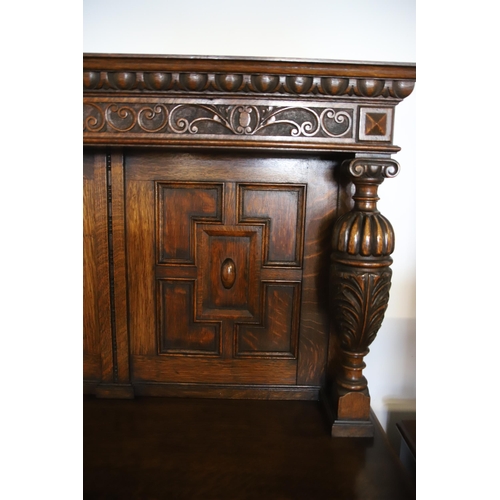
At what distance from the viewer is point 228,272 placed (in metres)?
0.82

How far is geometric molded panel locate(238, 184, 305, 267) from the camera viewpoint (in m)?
0.81

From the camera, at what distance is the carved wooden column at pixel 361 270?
651mm

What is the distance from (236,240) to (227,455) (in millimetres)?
413

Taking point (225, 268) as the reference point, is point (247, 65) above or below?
above

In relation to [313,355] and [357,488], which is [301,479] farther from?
[313,355]

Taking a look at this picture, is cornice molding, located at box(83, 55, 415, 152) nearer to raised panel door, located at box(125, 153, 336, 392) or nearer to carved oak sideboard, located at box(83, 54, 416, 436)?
carved oak sideboard, located at box(83, 54, 416, 436)

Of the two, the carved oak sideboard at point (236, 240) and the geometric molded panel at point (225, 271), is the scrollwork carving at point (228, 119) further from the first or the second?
the geometric molded panel at point (225, 271)

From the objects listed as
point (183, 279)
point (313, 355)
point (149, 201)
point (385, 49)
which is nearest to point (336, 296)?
point (313, 355)

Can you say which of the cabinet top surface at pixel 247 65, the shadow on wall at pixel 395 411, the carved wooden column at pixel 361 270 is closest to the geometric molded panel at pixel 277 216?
the carved wooden column at pixel 361 270

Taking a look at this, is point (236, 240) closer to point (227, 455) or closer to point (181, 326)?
point (181, 326)

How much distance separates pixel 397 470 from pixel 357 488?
88 mm

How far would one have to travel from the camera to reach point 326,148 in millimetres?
656

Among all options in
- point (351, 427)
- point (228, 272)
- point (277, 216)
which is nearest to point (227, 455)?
point (351, 427)

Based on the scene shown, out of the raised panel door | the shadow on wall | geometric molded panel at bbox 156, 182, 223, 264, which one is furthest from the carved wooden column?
the shadow on wall
